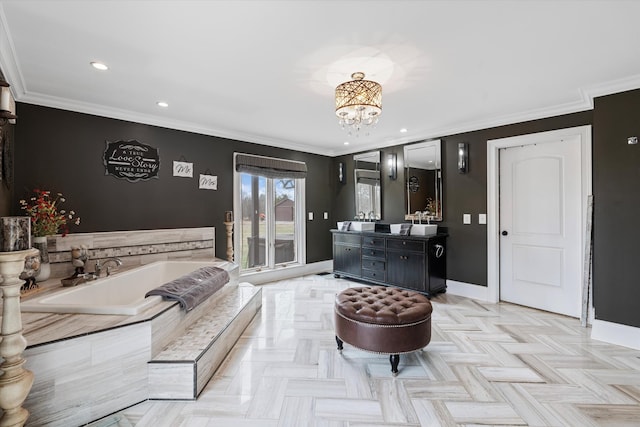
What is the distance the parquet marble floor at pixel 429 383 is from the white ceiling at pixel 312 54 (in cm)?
243

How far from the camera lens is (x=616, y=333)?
281 cm

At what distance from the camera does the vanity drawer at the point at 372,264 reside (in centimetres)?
474

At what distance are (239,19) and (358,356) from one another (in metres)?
2.67

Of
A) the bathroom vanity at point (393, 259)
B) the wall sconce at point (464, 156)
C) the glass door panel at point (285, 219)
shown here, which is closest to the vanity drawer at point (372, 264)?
the bathroom vanity at point (393, 259)

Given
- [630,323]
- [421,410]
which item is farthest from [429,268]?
[421,410]

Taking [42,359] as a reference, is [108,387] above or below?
below

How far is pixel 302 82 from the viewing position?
2771 mm

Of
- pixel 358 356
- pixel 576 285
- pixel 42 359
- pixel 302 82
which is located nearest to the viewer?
pixel 42 359

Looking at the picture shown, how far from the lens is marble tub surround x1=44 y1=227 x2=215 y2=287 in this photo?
3250 millimetres

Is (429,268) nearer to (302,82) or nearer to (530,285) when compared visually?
(530,285)

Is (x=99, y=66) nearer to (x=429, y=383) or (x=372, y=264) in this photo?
(x=429, y=383)

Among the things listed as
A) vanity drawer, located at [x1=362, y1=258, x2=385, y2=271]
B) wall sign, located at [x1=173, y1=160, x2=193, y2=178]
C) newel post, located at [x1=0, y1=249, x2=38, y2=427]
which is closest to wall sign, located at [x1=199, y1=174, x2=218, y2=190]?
wall sign, located at [x1=173, y1=160, x2=193, y2=178]

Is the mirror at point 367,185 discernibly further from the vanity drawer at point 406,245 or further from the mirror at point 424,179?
the vanity drawer at point 406,245

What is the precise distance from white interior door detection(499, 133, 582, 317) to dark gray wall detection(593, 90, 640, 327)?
53cm
